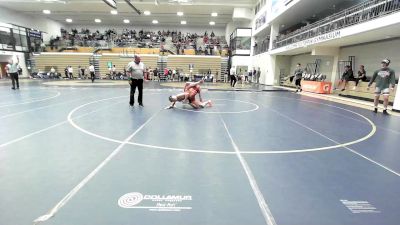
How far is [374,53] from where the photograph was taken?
1384cm

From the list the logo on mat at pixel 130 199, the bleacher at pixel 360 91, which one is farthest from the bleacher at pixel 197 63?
the logo on mat at pixel 130 199

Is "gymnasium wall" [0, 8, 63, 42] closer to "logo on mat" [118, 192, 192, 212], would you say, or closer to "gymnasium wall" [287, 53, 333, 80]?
"gymnasium wall" [287, 53, 333, 80]

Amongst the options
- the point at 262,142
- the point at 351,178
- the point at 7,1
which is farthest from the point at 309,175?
the point at 7,1

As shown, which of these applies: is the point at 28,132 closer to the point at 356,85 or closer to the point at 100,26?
the point at 356,85

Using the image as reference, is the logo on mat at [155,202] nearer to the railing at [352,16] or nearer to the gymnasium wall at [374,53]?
the railing at [352,16]

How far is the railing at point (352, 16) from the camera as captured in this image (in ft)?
32.5

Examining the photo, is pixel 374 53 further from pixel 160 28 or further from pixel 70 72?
pixel 160 28

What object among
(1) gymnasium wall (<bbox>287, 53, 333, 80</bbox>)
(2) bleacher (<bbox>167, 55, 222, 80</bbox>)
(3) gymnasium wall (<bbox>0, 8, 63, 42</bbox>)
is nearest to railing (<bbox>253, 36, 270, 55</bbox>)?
(1) gymnasium wall (<bbox>287, 53, 333, 80</bbox>)

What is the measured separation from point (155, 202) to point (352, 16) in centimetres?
1363

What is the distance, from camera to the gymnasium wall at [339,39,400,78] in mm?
12375

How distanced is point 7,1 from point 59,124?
29.9 metres

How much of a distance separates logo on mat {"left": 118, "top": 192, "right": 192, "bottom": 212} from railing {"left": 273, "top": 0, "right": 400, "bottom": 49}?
1069 cm

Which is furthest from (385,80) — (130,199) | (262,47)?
(262,47)

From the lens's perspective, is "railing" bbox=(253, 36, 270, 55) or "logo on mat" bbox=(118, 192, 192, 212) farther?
"railing" bbox=(253, 36, 270, 55)
